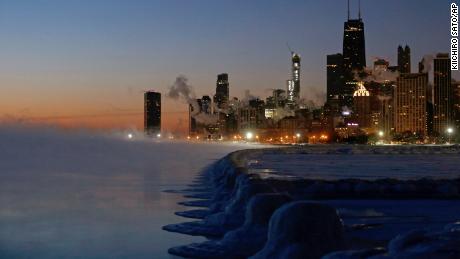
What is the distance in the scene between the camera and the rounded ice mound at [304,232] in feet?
35.4

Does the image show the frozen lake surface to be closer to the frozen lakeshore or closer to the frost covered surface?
the frozen lakeshore

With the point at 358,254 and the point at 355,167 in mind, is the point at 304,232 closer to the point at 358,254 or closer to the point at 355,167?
the point at 358,254

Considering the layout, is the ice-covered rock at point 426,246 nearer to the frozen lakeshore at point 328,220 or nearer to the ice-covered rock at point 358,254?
the frozen lakeshore at point 328,220

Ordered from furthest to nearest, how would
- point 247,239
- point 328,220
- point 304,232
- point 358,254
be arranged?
1. point 247,239
2. point 328,220
3. point 304,232
4. point 358,254

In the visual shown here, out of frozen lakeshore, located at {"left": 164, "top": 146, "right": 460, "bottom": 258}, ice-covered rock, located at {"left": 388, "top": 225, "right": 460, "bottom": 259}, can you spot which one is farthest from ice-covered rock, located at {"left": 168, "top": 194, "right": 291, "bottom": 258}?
ice-covered rock, located at {"left": 388, "top": 225, "right": 460, "bottom": 259}

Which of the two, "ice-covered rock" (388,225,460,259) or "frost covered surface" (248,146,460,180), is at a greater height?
"ice-covered rock" (388,225,460,259)

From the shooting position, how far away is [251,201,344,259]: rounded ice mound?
35.4 ft

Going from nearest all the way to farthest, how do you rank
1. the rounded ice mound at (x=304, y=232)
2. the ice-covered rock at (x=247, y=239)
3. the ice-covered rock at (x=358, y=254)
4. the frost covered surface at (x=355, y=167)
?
the ice-covered rock at (x=358, y=254)
the rounded ice mound at (x=304, y=232)
the ice-covered rock at (x=247, y=239)
the frost covered surface at (x=355, y=167)

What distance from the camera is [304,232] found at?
1091cm

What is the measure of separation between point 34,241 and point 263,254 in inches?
294

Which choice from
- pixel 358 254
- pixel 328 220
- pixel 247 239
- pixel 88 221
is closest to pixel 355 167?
pixel 88 221

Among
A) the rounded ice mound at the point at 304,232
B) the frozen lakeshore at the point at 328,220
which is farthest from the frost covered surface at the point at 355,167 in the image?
the rounded ice mound at the point at 304,232

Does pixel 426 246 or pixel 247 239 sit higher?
pixel 426 246

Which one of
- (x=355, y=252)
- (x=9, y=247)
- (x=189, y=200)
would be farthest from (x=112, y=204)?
(x=355, y=252)
